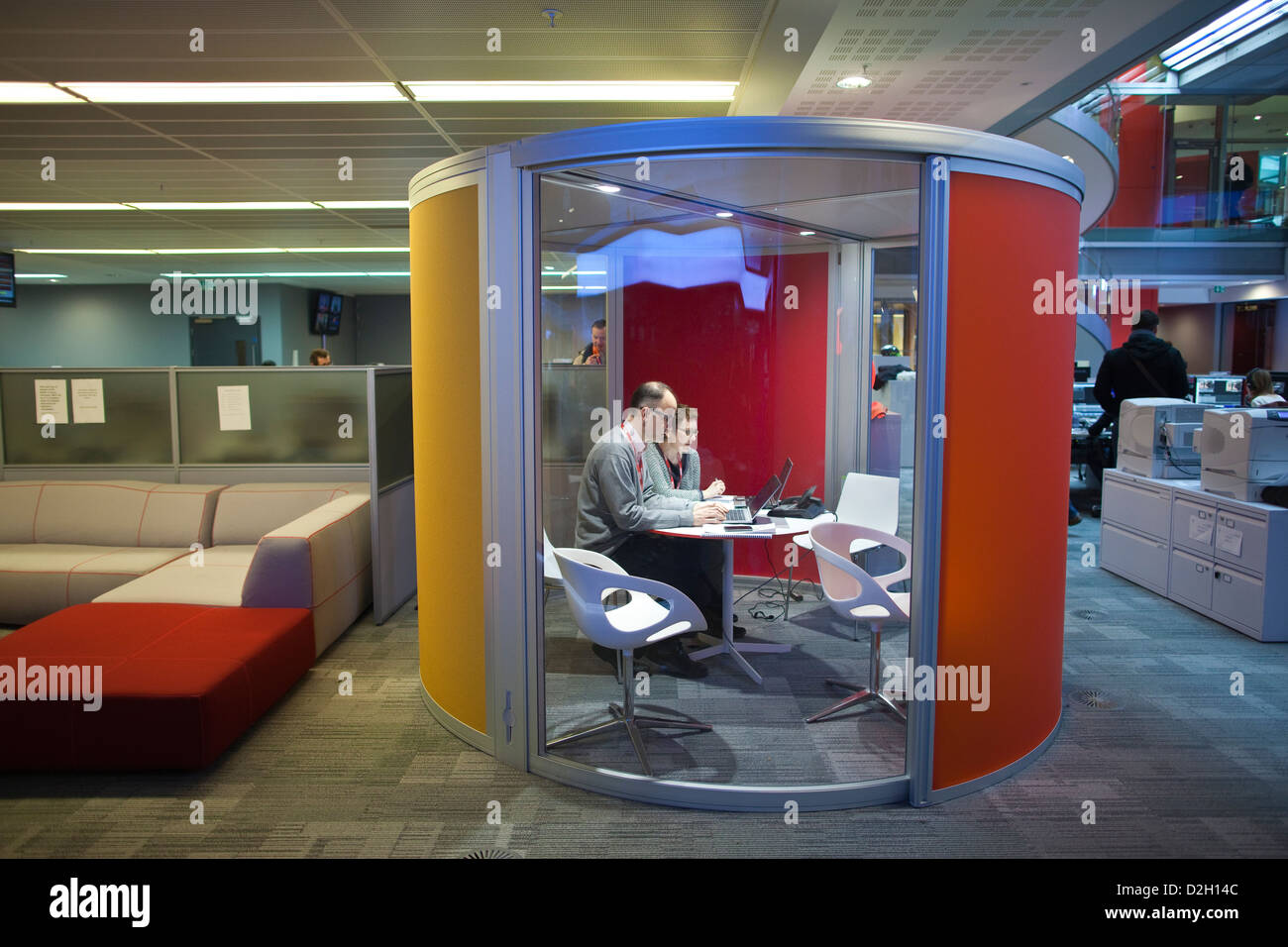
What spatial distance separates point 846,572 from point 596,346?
2164mm

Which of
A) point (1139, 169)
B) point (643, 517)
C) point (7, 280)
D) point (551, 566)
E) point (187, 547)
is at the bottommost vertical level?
point (187, 547)

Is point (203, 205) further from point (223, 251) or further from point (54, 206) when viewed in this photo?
point (223, 251)

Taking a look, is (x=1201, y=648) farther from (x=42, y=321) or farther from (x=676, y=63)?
(x=42, y=321)

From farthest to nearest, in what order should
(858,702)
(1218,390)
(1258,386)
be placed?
(1218,390)
(1258,386)
(858,702)

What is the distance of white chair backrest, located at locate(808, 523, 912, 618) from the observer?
3453 mm

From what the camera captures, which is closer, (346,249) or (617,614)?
(617,614)

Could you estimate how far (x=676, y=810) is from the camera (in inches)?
116

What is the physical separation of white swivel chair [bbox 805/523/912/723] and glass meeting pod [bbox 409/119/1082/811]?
0.09 meters

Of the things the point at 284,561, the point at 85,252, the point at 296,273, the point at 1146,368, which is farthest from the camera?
the point at 296,273

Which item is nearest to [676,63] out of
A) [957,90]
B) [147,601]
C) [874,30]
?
[874,30]

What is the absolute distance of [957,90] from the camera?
19.5 ft

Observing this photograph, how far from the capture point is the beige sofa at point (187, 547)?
417 cm

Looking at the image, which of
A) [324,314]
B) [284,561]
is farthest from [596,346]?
[324,314]

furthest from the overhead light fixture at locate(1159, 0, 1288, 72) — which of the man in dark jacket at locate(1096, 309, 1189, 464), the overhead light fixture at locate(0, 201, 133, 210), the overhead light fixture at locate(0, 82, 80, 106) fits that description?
the overhead light fixture at locate(0, 201, 133, 210)
